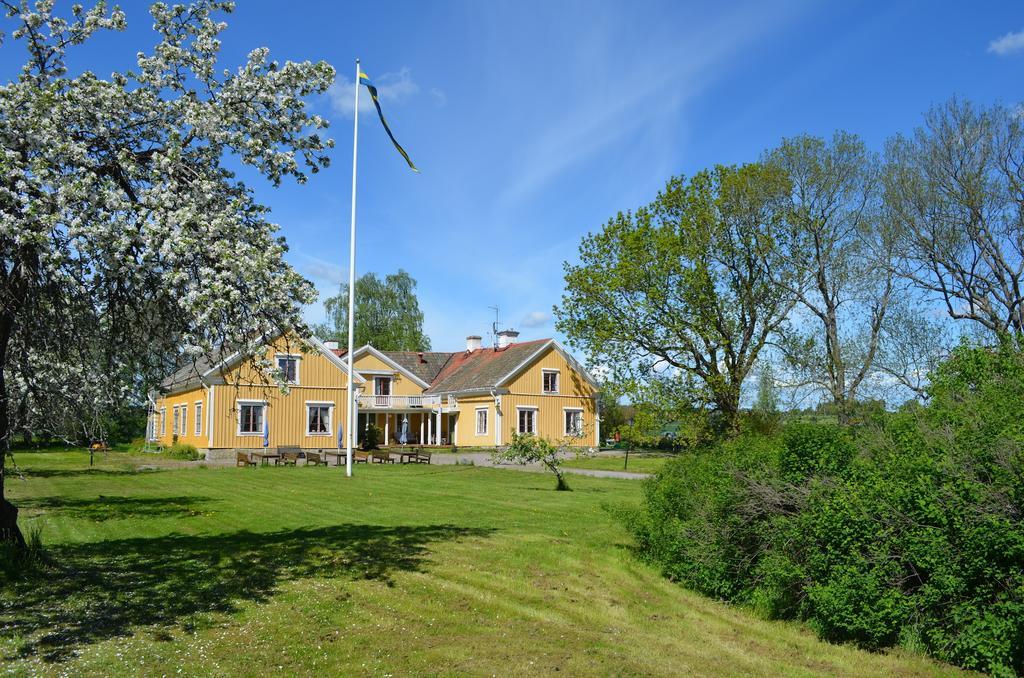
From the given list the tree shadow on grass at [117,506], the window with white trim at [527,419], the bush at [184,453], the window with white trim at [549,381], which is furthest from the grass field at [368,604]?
the window with white trim at [549,381]

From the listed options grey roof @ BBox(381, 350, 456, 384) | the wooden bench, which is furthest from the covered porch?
the wooden bench

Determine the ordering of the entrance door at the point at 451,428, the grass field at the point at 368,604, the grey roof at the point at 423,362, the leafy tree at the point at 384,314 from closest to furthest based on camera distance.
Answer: the grass field at the point at 368,604
the entrance door at the point at 451,428
the grey roof at the point at 423,362
the leafy tree at the point at 384,314

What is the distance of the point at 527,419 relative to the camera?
1779 inches

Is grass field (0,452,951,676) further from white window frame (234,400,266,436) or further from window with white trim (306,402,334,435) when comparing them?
window with white trim (306,402,334,435)

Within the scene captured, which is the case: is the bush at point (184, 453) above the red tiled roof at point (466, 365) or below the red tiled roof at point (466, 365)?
below

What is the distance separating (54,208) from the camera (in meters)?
7.80

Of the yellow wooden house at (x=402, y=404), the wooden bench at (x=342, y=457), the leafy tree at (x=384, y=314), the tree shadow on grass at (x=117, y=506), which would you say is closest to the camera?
the tree shadow on grass at (x=117, y=506)

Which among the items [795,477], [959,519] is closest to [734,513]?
[795,477]

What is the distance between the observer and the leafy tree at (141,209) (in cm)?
786

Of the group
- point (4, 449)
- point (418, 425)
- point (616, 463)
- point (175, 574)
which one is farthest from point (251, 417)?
point (175, 574)

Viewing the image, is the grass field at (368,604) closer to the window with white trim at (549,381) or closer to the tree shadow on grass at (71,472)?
the tree shadow on grass at (71,472)

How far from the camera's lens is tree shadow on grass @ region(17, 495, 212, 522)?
14484 mm

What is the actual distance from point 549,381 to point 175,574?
37325 mm

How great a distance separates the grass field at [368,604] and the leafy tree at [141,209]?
97.4 inches
